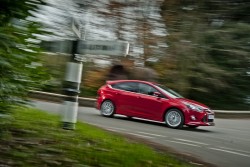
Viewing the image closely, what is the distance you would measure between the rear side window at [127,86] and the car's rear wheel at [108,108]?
65cm

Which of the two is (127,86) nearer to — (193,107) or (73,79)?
(193,107)

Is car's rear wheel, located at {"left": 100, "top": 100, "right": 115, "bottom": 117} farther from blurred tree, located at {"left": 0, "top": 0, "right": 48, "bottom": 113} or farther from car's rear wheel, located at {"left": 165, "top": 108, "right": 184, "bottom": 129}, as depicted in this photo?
blurred tree, located at {"left": 0, "top": 0, "right": 48, "bottom": 113}

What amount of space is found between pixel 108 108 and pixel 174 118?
9.18ft

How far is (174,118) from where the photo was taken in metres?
15.1

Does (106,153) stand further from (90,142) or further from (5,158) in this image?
(5,158)

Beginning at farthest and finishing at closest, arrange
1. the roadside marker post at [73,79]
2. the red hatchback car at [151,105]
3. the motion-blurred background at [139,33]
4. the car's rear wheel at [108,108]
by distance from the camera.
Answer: the car's rear wheel at [108,108] → the red hatchback car at [151,105] → the roadside marker post at [73,79] → the motion-blurred background at [139,33]

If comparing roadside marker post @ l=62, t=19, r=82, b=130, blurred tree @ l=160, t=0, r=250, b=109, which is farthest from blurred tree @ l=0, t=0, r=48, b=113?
blurred tree @ l=160, t=0, r=250, b=109

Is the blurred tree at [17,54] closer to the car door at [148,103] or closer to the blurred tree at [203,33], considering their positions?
the blurred tree at [203,33]

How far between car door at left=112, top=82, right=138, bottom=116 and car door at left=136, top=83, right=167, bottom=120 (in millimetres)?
226

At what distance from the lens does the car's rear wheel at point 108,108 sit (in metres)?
16.7

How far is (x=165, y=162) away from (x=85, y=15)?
264cm

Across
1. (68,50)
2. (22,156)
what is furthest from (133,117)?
(22,156)

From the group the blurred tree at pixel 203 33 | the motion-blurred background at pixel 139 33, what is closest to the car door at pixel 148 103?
the motion-blurred background at pixel 139 33

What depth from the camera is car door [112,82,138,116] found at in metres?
16.0
